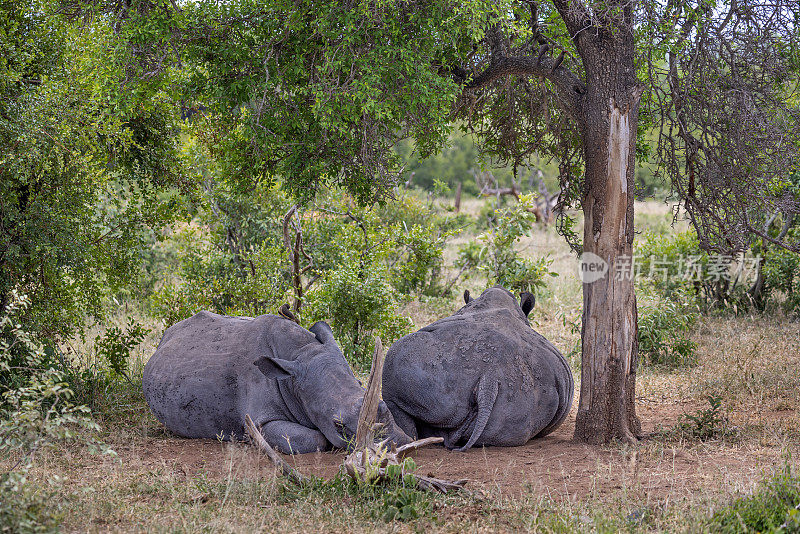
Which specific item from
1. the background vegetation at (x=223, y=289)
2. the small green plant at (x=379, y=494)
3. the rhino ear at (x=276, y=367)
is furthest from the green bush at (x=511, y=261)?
the small green plant at (x=379, y=494)

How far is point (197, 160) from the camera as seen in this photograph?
11.6 metres

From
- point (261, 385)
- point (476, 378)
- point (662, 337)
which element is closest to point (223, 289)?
point (261, 385)

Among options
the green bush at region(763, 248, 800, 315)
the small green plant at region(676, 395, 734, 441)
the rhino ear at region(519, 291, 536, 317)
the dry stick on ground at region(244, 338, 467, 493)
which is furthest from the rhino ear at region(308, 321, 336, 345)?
the green bush at region(763, 248, 800, 315)

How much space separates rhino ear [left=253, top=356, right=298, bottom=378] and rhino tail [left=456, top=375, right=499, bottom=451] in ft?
5.32

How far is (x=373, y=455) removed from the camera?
5.15 m

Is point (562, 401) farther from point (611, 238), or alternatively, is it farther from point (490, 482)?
point (490, 482)

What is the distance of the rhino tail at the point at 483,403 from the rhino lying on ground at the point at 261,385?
2.11 ft

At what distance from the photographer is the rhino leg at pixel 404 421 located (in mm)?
6848

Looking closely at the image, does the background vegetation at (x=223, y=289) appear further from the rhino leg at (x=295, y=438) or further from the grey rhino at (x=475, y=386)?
the grey rhino at (x=475, y=386)

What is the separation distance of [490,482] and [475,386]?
132cm

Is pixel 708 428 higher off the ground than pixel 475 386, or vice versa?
pixel 475 386

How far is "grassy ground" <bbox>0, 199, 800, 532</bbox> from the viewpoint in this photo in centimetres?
460

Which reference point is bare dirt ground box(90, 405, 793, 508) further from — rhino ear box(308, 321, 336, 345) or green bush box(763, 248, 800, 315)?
green bush box(763, 248, 800, 315)

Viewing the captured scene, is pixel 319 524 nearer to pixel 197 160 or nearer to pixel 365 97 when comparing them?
pixel 365 97
